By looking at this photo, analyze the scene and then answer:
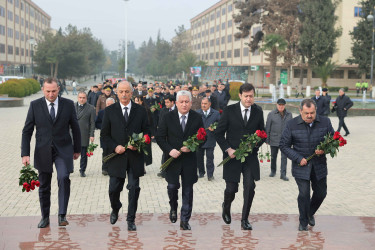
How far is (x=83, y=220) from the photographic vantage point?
6.64 metres

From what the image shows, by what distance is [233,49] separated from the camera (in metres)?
91.7

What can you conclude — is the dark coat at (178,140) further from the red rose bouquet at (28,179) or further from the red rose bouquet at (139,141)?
the red rose bouquet at (28,179)

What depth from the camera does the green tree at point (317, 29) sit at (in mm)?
53188

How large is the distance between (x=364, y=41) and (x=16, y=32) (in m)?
61.4

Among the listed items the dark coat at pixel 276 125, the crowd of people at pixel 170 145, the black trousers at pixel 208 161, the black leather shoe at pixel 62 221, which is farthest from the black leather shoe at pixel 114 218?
the dark coat at pixel 276 125

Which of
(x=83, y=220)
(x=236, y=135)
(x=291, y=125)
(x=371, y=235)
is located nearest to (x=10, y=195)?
(x=83, y=220)

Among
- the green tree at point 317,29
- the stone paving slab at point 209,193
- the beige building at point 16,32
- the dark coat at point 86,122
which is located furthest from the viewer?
the beige building at point 16,32

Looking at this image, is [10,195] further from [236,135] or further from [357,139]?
[357,139]

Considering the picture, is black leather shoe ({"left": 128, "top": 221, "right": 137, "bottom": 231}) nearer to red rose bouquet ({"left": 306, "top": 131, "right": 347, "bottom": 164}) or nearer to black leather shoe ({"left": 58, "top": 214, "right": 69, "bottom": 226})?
black leather shoe ({"left": 58, "top": 214, "right": 69, "bottom": 226})

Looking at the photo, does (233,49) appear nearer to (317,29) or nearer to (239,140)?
(317,29)

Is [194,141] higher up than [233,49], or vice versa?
[233,49]

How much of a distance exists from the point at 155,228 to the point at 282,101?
526 centimetres

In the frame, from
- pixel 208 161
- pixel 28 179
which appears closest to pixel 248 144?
pixel 28 179

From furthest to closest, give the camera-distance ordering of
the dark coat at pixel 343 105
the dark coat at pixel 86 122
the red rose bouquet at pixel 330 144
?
the dark coat at pixel 343 105 < the dark coat at pixel 86 122 < the red rose bouquet at pixel 330 144
